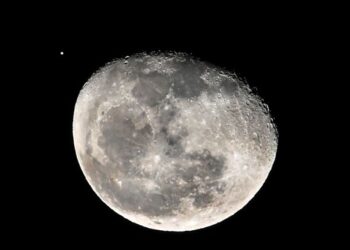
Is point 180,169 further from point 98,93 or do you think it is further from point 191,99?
point 98,93

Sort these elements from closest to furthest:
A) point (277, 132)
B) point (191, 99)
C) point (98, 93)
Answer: point (191, 99), point (98, 93), point (277, 132)

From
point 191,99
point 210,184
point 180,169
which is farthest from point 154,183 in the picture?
point 191,99

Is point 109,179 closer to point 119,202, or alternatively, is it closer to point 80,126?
point 119,202

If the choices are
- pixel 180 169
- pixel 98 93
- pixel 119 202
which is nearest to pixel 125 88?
pixel 98 93

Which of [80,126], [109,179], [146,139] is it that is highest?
[80,126]

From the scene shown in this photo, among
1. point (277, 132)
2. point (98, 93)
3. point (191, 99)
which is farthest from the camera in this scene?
point (277, 132)

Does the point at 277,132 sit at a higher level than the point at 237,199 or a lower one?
higher

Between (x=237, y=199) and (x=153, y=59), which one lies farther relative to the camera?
(x=237, y=199)
